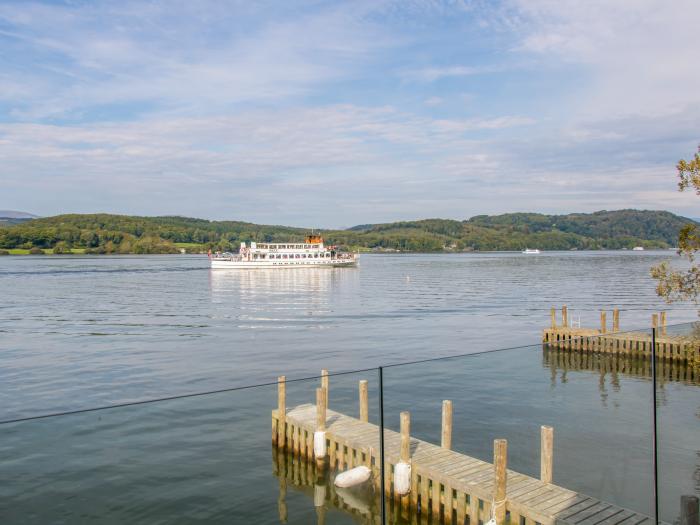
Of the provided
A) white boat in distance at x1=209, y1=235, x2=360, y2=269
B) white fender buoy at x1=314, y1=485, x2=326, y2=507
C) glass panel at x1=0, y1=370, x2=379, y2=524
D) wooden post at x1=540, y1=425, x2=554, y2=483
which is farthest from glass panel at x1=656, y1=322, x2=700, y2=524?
white boat in distance at x1=209, y1=235, x2=360, y2=269

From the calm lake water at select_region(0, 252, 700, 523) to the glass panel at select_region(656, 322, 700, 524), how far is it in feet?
0.26

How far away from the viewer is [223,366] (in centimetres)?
2722

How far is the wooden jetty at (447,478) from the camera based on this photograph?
9.94 metres

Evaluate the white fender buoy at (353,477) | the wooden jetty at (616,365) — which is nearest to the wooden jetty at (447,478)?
the white fender buoy at (353,477)

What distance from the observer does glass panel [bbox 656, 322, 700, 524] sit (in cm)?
1216

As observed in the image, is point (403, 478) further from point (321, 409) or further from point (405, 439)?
point (321, 409)

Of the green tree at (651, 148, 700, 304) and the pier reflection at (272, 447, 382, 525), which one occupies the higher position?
the green tree at (651, 148, 700, 304)

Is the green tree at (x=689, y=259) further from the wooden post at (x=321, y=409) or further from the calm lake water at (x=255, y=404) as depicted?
the wooden post at (x=321, y=409)

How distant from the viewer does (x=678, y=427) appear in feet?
57.4

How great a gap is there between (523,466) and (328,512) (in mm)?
5204

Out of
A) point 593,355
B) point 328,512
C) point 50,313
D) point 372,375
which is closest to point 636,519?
point 328,512

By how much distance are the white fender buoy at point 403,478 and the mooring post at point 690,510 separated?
6.16m

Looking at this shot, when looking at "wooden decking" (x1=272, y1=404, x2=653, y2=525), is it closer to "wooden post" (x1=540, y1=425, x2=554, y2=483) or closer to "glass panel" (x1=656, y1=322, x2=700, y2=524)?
"wooden post" (x1=540, y1=425, x2=554, y2=483)

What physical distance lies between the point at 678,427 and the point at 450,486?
33.7 feet
